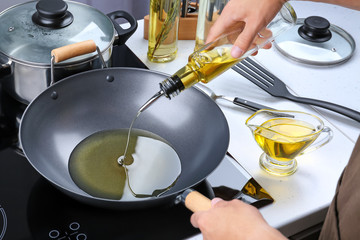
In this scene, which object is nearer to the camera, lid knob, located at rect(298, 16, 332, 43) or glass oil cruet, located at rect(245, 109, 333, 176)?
glass oil cruet, located at rect(245, 109, 333, 176)

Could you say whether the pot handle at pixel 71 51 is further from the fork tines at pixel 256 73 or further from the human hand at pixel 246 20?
the fork tines at pixel 256 73

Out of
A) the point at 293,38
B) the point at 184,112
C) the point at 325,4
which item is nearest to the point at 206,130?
the point at 184,112

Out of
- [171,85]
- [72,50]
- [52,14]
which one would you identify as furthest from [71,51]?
[171,85]

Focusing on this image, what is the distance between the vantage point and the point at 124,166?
1033mm

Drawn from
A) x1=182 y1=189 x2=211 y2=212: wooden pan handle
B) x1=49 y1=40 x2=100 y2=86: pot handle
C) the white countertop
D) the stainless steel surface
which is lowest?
the white countertop

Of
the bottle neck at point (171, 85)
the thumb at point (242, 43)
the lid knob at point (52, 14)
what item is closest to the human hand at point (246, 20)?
the thumb at point (242, 43)

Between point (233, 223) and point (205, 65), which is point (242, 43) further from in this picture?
point (233, 223)

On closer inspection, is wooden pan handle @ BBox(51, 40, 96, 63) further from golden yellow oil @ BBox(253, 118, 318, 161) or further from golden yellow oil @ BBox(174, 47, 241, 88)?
golden yellow oil @ BBox(253, 118, 318, 161)

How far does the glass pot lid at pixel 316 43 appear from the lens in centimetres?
136

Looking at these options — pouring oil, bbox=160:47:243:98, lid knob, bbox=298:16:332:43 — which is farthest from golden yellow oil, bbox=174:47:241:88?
lid knob, bbox=298:16:332:43

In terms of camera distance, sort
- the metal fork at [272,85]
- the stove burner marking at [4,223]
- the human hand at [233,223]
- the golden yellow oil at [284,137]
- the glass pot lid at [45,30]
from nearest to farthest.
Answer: the human hand at [233,223]
the stove burner marking at [4,223]
the golden yellow oil at [284,137]
the glass pot lid at [45,30]
the metal fork at [272,85]

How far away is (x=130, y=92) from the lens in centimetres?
118

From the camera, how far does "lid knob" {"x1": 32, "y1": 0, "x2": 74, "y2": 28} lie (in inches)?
44.0

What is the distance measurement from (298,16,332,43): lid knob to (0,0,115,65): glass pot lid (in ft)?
1.76
